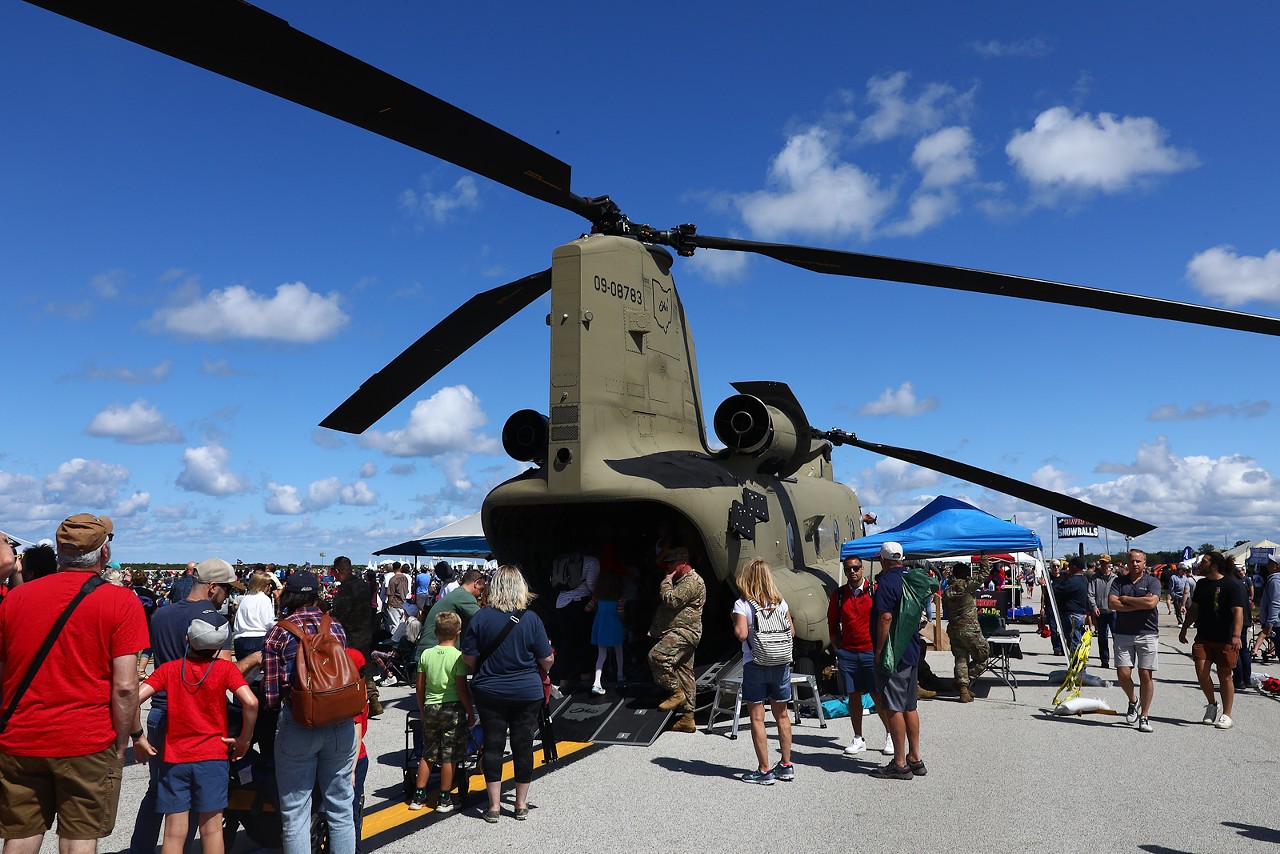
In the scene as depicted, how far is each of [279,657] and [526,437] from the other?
19.2 feet

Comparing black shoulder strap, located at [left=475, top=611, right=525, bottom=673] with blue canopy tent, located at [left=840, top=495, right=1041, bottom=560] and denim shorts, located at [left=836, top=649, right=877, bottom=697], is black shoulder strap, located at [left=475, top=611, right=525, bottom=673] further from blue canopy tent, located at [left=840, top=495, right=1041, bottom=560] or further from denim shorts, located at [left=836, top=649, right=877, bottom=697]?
blue canopy tent, located at [left=840, top=495, right=1041, bottom=560]

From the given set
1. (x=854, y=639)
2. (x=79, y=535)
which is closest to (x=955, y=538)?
(x=854, y=639)

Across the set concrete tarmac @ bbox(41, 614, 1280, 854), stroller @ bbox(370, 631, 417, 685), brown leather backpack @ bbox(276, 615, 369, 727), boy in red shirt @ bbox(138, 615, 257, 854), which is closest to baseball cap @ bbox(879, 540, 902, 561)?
concrete tarmac @ bbox(41, 614, 1280, 854)

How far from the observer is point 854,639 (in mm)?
8375

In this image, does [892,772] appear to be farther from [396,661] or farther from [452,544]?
[452,544]

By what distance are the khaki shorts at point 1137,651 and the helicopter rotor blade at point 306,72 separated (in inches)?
302

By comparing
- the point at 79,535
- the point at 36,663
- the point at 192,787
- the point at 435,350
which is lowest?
the point at 192,787

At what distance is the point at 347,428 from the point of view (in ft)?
33.7

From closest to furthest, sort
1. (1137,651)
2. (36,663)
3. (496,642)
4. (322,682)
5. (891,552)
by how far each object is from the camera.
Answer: (36,663) → (322,682) → (496,642) → (891,552) → (1137,651)

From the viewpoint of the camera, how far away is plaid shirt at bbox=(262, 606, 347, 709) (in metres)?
4.52

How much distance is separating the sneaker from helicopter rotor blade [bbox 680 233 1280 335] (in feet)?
14.4

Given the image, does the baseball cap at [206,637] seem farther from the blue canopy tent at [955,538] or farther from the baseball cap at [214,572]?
the blue canopy tent at [955,538]

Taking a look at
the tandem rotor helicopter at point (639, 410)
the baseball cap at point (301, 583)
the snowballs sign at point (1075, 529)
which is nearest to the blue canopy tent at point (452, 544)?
the tandem rotor helicopter at point (639, 410)

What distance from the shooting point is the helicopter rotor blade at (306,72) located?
4.25 m
